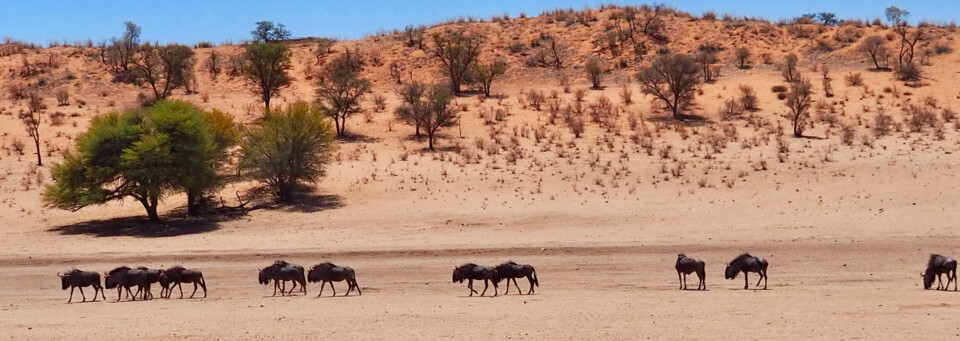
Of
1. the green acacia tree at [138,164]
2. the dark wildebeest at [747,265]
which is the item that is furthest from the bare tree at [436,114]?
the dark wildebeest at [747,265]

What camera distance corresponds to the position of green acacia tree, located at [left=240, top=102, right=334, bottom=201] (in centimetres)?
3741

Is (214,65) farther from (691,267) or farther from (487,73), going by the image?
(691,267)

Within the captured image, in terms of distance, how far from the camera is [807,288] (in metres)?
21.2

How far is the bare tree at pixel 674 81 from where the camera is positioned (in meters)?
51.1

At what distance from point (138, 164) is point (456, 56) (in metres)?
28.8

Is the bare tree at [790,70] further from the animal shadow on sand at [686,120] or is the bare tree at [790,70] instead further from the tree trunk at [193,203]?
the tree trunk at [193,203]

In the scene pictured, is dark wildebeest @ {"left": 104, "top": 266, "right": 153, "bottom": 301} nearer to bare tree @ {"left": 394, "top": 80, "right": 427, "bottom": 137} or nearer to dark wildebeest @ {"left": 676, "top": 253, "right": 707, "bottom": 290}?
dark wildebeest @ {"left": 676, "top": 253, "right": 707, "bottom": 290}

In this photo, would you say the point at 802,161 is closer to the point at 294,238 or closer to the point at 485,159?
the point at 485,159

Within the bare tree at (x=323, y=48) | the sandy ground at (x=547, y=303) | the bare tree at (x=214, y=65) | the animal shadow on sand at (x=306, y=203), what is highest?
the bare tree at (x=323, y=48)

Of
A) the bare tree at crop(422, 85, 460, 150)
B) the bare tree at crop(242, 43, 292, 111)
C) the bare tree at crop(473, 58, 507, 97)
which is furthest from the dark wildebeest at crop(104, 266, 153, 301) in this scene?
the bare tree at crop(473, 58, 507, 97)

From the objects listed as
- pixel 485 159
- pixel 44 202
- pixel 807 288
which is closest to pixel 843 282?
pixel 807 288

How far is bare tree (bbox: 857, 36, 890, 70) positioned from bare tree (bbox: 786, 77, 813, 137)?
1119cm

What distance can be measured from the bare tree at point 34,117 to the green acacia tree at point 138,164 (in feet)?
30.6

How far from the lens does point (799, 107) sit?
1790 inches
